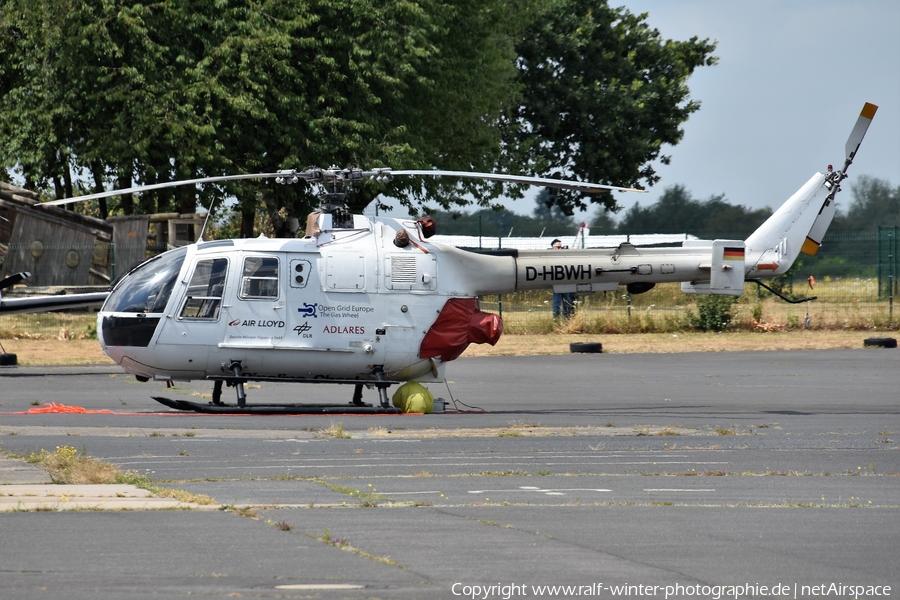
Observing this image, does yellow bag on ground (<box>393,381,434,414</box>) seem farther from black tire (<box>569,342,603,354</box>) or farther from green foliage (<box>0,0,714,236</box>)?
green foliage (<box>0,0,714,236</box>)

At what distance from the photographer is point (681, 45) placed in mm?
57938

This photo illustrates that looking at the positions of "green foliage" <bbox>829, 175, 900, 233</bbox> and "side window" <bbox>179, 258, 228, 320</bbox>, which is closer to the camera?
"side window" <bbox>179, 258, 228, 320</bbox>

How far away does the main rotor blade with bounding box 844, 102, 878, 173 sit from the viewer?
52.9 ft

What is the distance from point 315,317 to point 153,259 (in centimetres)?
238

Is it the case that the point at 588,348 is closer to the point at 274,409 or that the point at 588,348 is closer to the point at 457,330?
the point at 457,330

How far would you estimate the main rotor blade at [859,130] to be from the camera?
16.1 metres

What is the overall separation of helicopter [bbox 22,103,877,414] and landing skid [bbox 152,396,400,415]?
31 mm

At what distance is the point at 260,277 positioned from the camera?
50.9 feet

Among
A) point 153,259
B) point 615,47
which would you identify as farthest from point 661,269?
point 615,47

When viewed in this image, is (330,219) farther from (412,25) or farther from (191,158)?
(412,25)

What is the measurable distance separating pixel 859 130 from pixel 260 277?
29.1ft

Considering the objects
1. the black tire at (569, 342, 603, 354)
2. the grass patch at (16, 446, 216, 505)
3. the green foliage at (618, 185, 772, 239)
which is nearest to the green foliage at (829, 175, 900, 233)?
the green foliage at (618, 185, 772, 239)

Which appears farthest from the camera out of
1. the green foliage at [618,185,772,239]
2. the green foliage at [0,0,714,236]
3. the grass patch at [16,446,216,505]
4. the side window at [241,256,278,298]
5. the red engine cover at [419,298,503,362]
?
the green foliage at [618,185,772,239]

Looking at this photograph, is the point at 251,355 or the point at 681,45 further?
the point at 681,45
